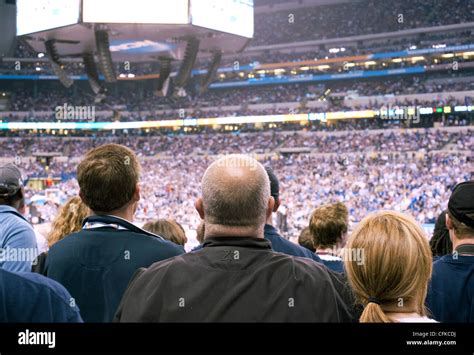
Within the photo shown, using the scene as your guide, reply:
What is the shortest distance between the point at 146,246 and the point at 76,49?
15842 mm

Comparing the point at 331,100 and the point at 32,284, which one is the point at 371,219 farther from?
the point at 331,100

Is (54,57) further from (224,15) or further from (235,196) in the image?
(235,196)

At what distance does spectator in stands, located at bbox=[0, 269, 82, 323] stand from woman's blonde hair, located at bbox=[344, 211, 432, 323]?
32.6 inches

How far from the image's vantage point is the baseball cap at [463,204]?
234 cm

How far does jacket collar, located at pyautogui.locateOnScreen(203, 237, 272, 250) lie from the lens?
5.28 feet

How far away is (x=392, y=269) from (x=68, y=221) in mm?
1962

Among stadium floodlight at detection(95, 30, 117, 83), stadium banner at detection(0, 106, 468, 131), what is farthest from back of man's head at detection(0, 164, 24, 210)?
stadium banner at detection(0, 106, 468, 131)

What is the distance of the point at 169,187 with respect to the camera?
25891mm

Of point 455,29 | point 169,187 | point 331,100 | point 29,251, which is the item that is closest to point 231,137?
point 331,100

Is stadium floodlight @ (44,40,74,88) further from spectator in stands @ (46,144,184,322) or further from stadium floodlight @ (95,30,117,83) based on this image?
spectator in stands @ (46,144,184,322)

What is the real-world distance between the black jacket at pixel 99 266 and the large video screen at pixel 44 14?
38.6ft

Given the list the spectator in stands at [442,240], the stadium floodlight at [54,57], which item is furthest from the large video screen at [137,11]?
the spectator in stands at [442,240]

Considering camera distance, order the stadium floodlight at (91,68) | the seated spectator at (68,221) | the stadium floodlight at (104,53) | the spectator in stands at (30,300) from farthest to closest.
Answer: the stadium floodlight at (91,68) < the stadium floodlight at (104,53) < the seated spectator at (68,221) < the spectator in stands at (30,300)

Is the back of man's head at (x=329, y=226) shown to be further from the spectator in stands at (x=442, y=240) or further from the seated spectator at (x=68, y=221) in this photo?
the seated spectator at (x=68, y=221)
